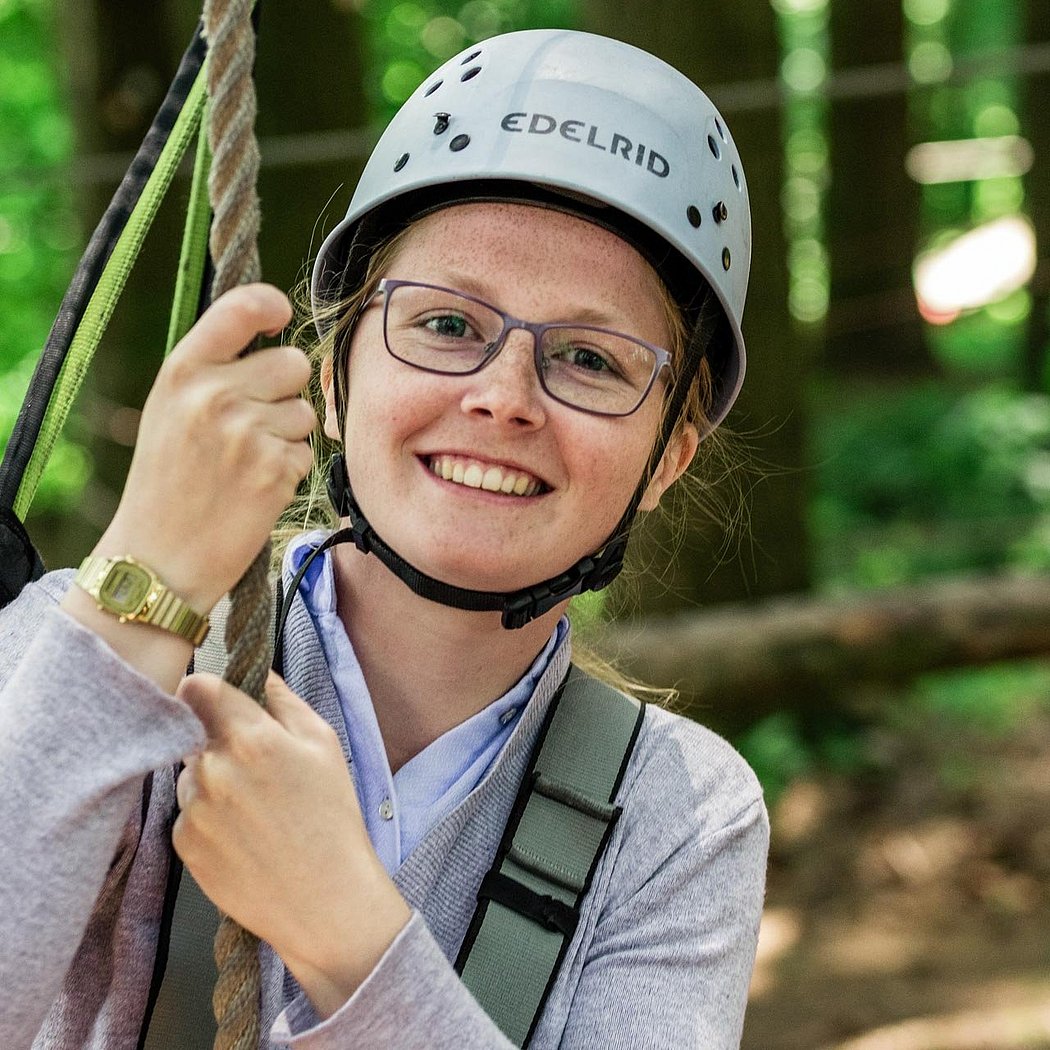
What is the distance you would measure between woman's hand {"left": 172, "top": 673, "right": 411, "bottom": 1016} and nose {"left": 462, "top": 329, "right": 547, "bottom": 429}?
0.46m

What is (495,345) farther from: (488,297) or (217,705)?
(217,705)

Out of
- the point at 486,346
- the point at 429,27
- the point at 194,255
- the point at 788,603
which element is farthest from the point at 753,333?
the point at 429,27

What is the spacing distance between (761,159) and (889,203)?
7.97 metres

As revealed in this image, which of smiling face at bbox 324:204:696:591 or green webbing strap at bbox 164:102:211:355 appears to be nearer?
green webbing strap at bbox 164:102:211:355

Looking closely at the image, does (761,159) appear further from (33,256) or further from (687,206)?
(33,256)

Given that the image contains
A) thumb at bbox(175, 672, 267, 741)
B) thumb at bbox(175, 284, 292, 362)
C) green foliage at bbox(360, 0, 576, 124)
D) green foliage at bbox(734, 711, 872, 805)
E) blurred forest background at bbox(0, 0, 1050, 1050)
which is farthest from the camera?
green foliage at bbox(360, 0, 576, 124)

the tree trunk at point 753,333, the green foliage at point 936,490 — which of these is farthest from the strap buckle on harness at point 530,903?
the green foliage at point 936,490

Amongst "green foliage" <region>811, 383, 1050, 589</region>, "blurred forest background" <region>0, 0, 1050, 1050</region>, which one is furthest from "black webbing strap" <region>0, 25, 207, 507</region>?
"green foliage" <region>811, 383, 1050, 589</region>

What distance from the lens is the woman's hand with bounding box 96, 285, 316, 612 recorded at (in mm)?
1156

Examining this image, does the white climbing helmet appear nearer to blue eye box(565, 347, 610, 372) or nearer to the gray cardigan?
blue eye box(565, 347, 610, 372)

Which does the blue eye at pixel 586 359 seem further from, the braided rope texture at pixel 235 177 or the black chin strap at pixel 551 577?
the braided rope texture at pixel 235 177

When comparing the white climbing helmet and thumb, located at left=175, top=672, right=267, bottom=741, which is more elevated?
the white climbing helmet

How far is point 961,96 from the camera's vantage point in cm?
2203

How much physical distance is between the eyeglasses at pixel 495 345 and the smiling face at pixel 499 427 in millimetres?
15
